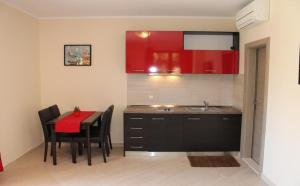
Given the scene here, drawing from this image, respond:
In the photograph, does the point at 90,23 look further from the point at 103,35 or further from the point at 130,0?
the point at 130,0

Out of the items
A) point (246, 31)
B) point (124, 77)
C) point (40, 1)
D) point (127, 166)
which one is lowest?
point (127, 166)

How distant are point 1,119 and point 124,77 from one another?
216 cm

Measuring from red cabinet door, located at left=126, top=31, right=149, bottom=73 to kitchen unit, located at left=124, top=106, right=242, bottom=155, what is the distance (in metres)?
0.80

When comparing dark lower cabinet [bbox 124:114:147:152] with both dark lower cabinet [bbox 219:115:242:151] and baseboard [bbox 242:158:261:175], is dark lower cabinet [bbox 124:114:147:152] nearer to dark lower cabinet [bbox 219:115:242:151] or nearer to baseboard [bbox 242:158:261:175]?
dark lower cabinet [bbox 219:115:242:151]

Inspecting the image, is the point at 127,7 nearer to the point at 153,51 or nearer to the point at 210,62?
the point at 153,51

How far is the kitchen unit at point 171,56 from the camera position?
4.16 metres

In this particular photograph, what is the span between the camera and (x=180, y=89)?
4.56 metres

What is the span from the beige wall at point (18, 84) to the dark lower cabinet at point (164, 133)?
221cm

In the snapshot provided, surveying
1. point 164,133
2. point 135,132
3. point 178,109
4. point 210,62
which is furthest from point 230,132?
point 135,132

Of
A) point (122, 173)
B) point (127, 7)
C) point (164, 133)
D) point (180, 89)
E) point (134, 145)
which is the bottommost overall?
point (122, 173)

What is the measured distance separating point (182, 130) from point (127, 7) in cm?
230

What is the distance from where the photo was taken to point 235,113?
13.2 ft

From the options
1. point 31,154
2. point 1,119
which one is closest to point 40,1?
point 1,119

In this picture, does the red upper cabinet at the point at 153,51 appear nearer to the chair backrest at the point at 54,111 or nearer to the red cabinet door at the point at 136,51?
the red cabinet door at the point at 136,51
